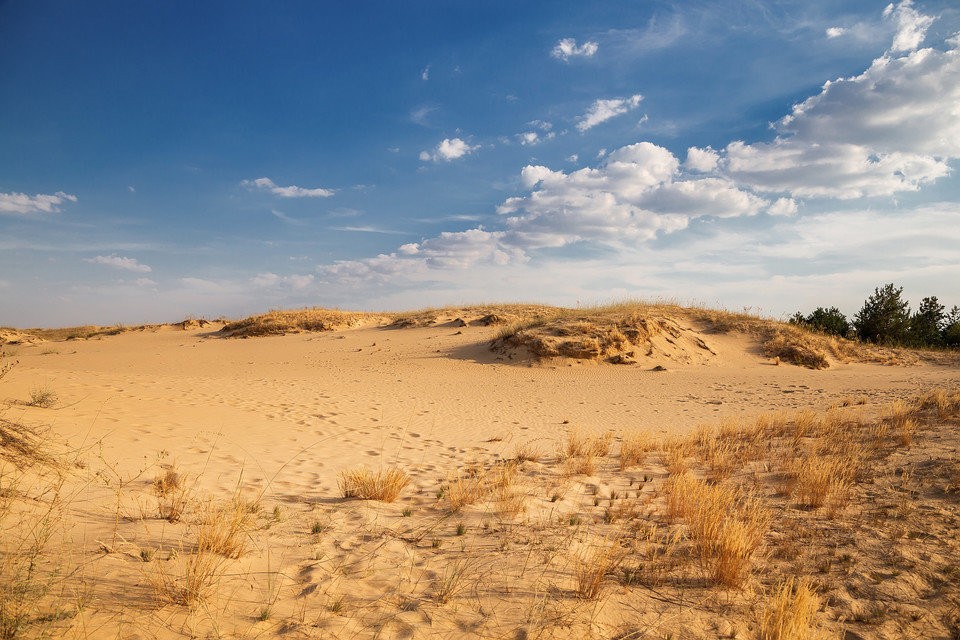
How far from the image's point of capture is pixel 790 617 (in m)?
2.68

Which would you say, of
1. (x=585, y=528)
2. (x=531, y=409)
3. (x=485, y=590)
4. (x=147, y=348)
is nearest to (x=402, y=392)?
(x=531, y=409)

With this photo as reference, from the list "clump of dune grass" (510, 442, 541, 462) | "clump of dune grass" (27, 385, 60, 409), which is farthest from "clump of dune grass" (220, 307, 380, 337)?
"clump of dune grass" (510, 442, 541, 462)

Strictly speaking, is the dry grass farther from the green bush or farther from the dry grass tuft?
the green bush

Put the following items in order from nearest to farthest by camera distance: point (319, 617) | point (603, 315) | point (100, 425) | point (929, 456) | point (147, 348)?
point (319, 617), point (929, 456), point (100, 425), point (603, 315), point (147, 348)

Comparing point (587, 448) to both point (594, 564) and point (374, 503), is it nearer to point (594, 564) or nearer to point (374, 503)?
point (374, 503)

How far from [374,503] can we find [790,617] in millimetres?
3854

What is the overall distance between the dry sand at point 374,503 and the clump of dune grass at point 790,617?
14 cm

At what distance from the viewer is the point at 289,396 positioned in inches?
482

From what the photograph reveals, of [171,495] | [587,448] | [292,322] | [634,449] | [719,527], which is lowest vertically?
[587,448]

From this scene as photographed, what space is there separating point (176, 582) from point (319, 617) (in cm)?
99

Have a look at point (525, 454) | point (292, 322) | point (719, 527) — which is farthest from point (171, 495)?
point (292, 322)

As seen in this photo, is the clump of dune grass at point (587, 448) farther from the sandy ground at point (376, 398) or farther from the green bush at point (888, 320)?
the green bush at point (888, 320)

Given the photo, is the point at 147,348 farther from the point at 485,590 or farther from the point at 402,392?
the point at 485,590

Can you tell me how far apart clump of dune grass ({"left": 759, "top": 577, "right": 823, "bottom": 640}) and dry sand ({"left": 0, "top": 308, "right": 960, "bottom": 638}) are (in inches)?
5.6
